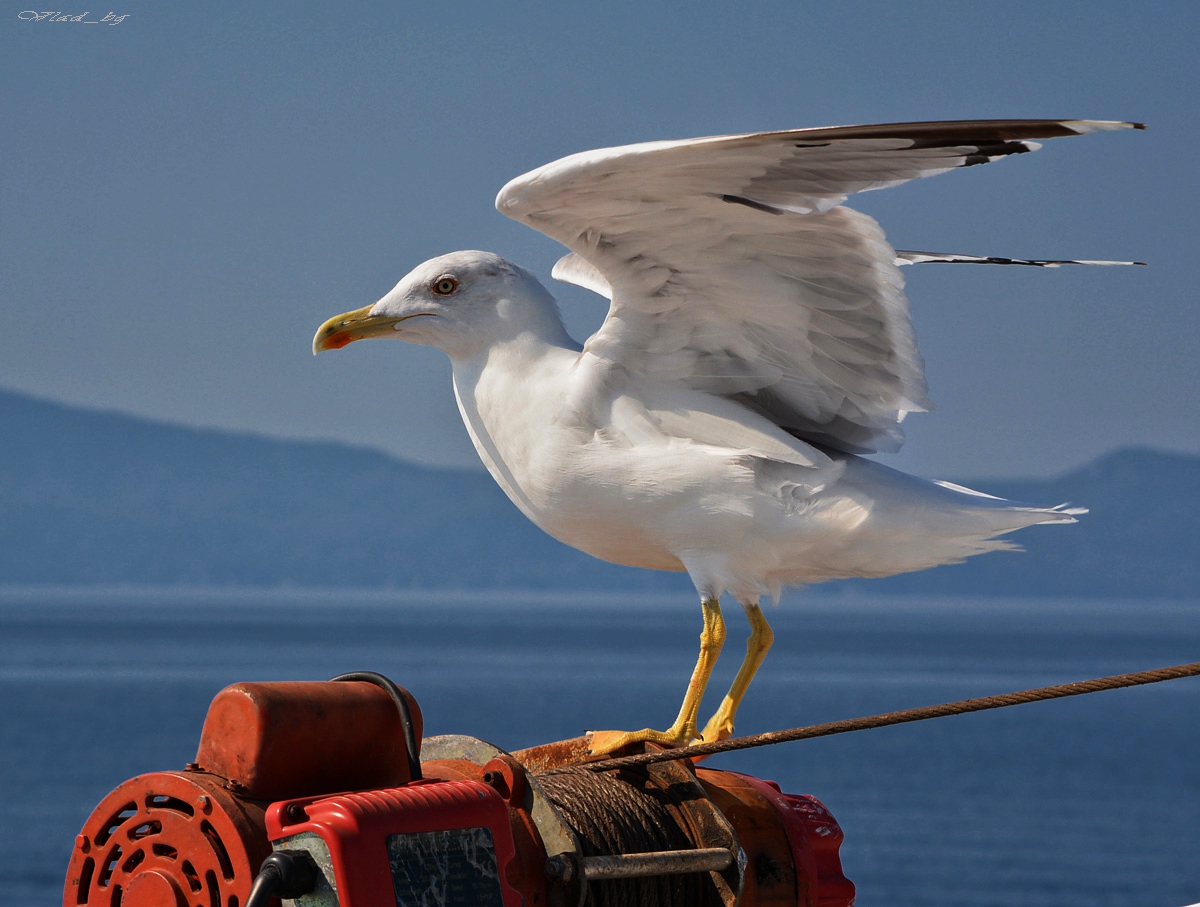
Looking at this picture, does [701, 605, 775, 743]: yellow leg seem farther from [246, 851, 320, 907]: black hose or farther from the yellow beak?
[246, 851, 320, 907]: black hose

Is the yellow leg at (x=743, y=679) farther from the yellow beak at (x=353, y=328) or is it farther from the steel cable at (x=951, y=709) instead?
the yellow beak at (x=353, y=328)

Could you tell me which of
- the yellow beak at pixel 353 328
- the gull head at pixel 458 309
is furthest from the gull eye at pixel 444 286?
the yellow beak at pixel 353 328

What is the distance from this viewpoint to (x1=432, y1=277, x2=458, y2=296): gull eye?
18.2 ft

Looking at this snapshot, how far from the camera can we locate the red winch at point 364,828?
3.01m

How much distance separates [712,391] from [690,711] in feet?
3.72

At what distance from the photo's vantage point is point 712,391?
17.6 ft

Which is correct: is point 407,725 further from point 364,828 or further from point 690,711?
point 690,711

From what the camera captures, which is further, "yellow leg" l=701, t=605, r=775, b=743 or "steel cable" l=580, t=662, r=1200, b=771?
"yellow leg" l=701, t=605, r=775, b=743

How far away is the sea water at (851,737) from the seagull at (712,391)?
Result: 620 inches

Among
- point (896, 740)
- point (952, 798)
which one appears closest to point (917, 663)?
point (896, 740)

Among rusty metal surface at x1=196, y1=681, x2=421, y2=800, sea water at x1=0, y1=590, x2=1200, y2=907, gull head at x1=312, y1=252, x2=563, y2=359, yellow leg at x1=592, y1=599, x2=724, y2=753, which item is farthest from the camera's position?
sea water at x1=0, y1=590, x2=1200, y2=907

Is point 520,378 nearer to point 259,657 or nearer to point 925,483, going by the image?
point 925,483

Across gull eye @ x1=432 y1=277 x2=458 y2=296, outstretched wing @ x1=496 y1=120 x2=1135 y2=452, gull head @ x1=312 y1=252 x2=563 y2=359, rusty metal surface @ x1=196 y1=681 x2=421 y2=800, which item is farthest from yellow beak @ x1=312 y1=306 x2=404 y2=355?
rusty metal surface @ x1=196 y1=681 x2=421 y2=800

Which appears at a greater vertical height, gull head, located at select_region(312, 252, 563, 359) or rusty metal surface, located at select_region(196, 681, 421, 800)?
gull head, located at select_region(312, 252, 563, 359)
